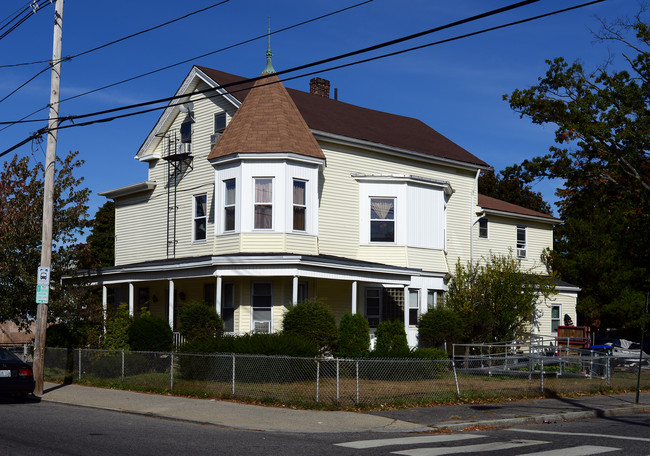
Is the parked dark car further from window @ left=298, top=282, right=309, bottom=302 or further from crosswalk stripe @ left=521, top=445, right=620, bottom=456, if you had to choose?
crosswalk stripe @ left=521, top=445, right=620, bottom=456

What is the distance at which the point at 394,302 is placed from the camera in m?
27.5

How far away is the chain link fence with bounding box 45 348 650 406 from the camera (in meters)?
16.8

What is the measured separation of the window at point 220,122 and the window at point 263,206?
3999 mm

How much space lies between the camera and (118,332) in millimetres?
23141

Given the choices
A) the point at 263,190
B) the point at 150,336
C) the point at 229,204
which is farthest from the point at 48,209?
the point at 263,190

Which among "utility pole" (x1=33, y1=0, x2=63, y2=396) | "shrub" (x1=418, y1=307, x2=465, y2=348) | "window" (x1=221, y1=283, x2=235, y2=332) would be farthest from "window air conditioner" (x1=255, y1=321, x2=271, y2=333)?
"utility pole" (x1=33, y1=0, x2=63, y2=396)

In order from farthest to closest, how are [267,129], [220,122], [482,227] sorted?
[482,227] < [220,122] < [267,129]

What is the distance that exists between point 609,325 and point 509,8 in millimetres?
33801

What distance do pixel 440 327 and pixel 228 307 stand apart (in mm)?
7594

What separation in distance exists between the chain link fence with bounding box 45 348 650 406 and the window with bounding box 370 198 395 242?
6.76m

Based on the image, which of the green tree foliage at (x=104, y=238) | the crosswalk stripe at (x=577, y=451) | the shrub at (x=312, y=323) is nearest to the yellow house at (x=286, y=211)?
the shrub at (x=312, y=323)

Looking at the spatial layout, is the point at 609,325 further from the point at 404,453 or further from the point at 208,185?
the point at 404,453

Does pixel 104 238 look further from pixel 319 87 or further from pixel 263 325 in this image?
pixel 263 325

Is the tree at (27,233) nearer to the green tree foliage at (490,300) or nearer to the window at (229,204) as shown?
the window at (229,204)
